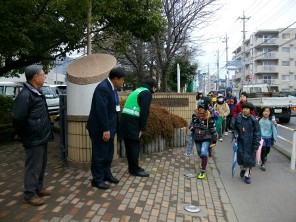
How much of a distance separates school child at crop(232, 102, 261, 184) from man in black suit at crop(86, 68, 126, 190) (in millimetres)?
2400

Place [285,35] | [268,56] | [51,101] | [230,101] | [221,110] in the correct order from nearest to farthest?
[221,110], [230,101], [51,101], [285,35], [268,56]

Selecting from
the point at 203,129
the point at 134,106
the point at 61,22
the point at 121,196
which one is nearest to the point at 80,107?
the point at 134,106

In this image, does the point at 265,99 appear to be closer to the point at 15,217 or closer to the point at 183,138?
the point at 183,138

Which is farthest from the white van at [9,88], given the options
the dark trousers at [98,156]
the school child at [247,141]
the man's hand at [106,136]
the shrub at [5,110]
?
the school child at [247,141]

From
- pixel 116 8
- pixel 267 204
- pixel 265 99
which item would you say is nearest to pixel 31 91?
pixel 267 204

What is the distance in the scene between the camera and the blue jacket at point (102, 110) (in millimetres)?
4426

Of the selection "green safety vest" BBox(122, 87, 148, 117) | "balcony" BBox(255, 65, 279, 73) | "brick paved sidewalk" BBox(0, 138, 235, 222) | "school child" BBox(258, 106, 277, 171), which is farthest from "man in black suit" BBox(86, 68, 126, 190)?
"balcony" BBox(255, 65, 279, 73)

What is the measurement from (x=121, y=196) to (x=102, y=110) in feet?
4.02

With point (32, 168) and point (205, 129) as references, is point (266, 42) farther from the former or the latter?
point (32, 168)

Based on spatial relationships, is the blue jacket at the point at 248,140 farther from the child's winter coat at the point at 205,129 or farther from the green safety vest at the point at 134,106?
the green safety vest at the point at 134,106

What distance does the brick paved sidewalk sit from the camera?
12.4 feet

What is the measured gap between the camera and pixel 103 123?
442 centimetres

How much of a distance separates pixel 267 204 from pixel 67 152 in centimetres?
357

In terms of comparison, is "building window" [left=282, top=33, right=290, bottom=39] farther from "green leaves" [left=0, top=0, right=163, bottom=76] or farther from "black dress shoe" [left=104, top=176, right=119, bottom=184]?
"black dress shoe" [left=104, top=176, right=119, bottom=184]
